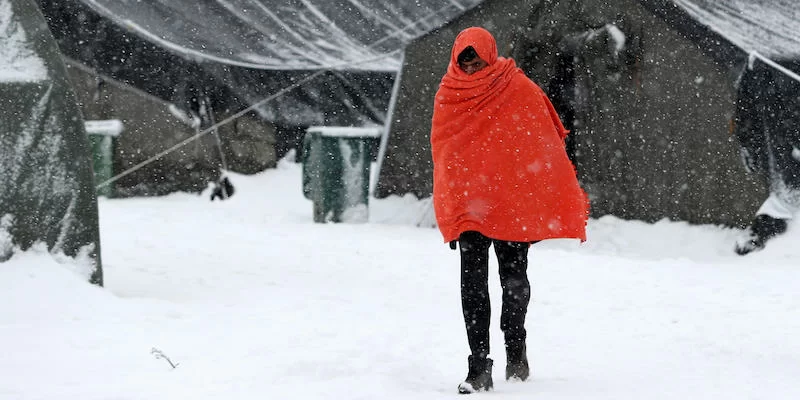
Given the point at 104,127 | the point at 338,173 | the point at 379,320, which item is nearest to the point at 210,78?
the point at 104,127

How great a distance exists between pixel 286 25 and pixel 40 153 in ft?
16.3

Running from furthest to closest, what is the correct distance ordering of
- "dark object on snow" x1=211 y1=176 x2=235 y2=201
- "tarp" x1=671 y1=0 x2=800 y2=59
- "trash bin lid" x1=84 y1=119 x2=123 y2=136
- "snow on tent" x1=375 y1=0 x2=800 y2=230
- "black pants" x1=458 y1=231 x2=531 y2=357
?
"trash bin lid" x1=84 y1=119 x2=123 y2=136 < "dark object on snow" x1=211 y1=176 x2=235 y2=201 < "snow on tent" x1=375 y1=0 x2=800 y2=230 < "tarp" x1=671 y1=0 x2=800 y2=59 < "black pants" x1=458 y1=231 x2=531 y2=357

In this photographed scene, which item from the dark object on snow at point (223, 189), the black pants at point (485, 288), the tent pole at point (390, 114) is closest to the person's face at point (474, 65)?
the black pants at point (485, 288)

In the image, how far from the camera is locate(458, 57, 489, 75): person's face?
4203 millimetres

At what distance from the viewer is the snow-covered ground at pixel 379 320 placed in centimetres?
435

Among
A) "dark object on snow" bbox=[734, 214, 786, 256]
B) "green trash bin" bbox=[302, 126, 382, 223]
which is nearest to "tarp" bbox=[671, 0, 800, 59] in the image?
"dark object on snow" bbox=[734, 214, 786, 256]

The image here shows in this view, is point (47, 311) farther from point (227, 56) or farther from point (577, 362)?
point (227, 56)

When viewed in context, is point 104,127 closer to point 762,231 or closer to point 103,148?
point 103,148

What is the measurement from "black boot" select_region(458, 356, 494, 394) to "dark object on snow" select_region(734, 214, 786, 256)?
5.51 m

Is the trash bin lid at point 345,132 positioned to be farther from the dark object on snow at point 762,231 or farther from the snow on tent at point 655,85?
the dark object on snow at point 762,231

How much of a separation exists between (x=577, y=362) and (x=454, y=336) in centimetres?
82

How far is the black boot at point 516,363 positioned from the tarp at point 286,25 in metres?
6.37

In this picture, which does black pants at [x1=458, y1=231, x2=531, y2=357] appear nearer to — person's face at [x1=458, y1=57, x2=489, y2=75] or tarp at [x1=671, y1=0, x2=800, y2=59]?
person's face at [x1=458, y1=57, x2=489, y2=75]

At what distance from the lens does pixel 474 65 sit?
4215mm
